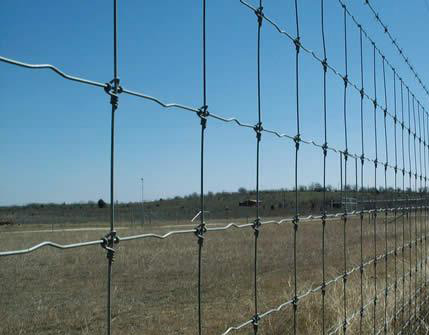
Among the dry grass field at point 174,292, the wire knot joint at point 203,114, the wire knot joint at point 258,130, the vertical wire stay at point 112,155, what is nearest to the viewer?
the vertical wire stay at point 112,155

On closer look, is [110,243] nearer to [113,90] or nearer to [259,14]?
[113,90]

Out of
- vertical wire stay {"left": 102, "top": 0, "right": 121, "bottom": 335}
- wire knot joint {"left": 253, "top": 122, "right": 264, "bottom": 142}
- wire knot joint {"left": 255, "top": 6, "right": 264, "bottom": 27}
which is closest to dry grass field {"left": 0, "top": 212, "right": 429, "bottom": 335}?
wire knot joint {"left": 253, "top": 122, "right": 264, "bottom": 142}

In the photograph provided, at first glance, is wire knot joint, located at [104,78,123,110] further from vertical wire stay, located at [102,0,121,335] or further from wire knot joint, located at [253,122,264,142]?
wire knot joint, located at [253,122,264,142]

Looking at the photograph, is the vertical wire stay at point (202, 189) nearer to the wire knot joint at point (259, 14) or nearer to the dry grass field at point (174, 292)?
the wire knot joint at point (259, 14)

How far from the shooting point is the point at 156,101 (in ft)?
5.49

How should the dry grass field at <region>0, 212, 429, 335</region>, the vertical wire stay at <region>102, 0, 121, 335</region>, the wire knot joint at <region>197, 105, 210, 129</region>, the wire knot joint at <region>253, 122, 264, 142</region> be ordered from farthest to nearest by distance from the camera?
the dry grass field at <region>0, 212, 429, 335</region> → the wire knot joint at <region>253, 122, 264, 142</region> → the wire knot joint at <region>197, 105, 210, 129</region> → the vertical wire stay at <region>102, 0, 121, 335</region>

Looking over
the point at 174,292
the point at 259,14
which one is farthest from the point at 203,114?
the point at 174,292

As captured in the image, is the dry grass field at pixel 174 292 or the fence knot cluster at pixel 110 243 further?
the dry grass field at pixel 174 292

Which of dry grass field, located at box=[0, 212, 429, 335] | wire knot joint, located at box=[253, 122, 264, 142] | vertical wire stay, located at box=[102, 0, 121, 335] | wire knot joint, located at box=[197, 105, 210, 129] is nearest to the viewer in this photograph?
vertical wire stay, located at box=[102, 0, 121, 335]

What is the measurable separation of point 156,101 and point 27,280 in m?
10.3

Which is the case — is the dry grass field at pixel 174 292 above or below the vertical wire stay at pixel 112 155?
below

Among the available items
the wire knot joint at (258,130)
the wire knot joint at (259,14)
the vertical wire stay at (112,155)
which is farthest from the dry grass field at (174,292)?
the vertical wire stay at (112,155)

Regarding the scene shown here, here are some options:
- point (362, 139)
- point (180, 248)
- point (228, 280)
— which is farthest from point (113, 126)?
point (180, 248)

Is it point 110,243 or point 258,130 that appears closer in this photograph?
point 110,243
